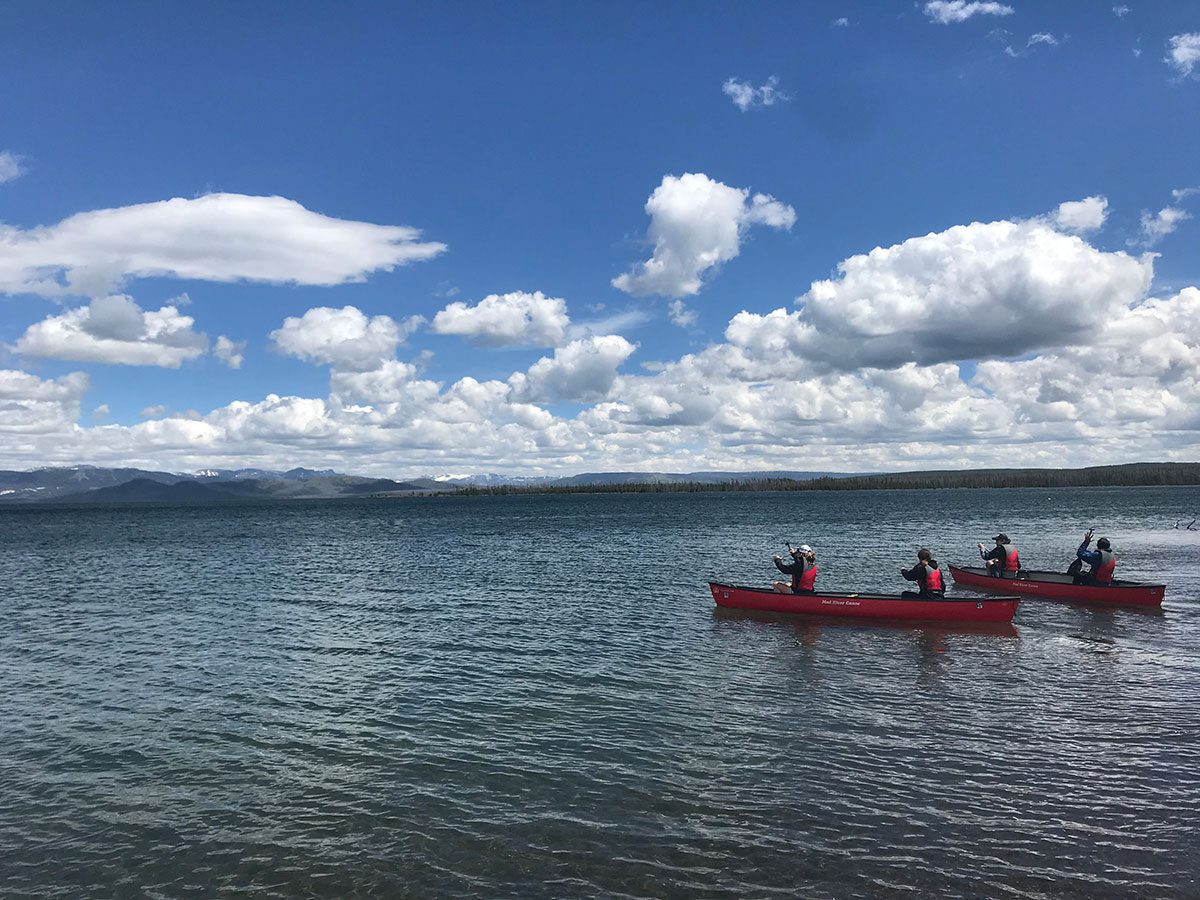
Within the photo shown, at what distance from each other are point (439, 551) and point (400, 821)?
5673 cm

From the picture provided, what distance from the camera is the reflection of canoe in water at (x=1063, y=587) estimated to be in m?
30.8

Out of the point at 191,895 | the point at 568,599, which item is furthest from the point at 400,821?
the point at 568,599

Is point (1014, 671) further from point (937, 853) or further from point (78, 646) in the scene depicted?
point (78, 646)

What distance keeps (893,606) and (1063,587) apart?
36.2 ft

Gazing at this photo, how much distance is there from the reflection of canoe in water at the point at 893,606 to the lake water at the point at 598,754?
815 mm

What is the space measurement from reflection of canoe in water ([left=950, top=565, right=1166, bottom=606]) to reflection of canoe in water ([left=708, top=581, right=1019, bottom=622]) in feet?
23.1

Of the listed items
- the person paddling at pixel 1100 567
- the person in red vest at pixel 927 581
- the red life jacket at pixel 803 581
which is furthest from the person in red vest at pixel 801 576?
the person paddling at pixel 1100 567

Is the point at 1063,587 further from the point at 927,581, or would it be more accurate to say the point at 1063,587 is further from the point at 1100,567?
the point at 927,581

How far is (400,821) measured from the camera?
39.9 feet

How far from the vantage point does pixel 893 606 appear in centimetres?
2848

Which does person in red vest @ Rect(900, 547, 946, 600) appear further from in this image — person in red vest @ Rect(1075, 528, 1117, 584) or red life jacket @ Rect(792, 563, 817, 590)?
person in red vest @ Rect(1075, 528, 1117, 584)

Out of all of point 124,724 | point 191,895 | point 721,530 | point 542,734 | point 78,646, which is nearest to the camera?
point 191,895

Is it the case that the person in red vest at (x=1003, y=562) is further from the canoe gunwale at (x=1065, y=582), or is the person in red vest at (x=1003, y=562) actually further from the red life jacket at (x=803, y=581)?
the red life jacket at (x=803, y=581)

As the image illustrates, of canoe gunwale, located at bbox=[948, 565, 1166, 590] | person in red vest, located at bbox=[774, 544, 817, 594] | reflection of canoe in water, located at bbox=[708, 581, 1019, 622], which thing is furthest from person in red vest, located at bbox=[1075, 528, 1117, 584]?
person in red vest, located at bbox=[774, 544, 817, 594]
